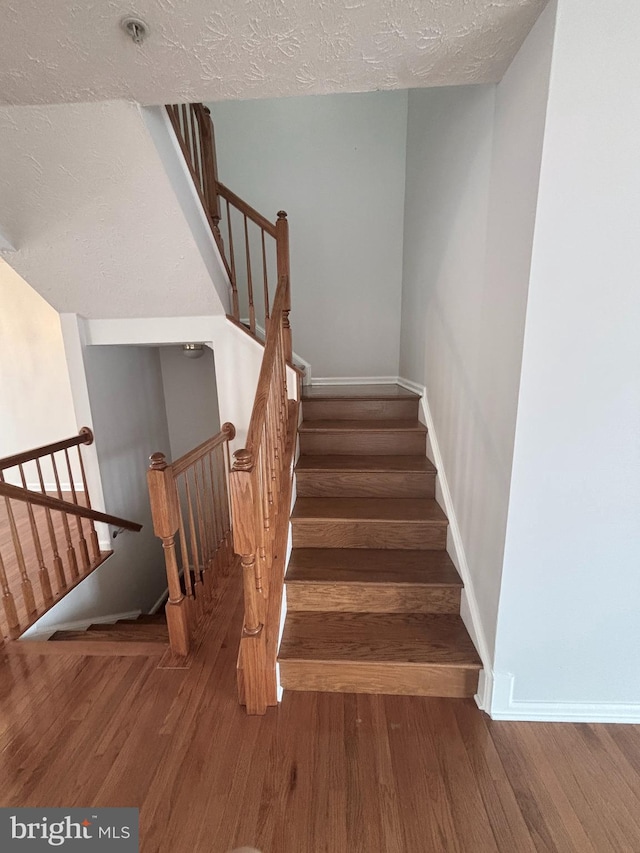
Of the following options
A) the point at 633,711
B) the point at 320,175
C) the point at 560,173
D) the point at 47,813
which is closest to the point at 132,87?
the point at 560,173

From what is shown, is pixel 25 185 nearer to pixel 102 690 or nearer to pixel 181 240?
pixel 181 240

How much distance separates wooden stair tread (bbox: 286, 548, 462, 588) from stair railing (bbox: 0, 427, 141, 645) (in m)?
1.50

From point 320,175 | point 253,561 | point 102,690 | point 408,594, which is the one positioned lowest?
point 102,690

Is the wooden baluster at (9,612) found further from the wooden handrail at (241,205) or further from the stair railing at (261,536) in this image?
the wooden handrail at (241,205)

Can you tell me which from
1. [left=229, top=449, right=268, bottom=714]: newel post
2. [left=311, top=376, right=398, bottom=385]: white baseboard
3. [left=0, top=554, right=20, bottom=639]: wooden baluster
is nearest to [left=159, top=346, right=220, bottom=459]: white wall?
[left=311, top=376, right=398, bottom=385]: white baseboard

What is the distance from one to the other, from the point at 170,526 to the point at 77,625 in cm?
151

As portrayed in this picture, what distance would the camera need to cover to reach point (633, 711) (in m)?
1.51

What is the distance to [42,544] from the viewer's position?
298 centimetres

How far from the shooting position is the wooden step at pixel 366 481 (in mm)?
2303

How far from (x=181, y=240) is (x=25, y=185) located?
2.35 feet

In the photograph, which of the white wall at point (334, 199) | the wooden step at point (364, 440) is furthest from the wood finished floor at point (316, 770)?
the white wall at point (334, 199)

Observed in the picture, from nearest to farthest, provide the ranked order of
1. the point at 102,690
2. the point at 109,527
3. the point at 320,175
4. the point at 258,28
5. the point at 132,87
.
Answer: the point at 258,28 < the point at 132,87 < the point at 102,690 < the point at 109,527 < the point at 320,175

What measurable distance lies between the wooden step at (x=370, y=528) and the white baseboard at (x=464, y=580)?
83 millimetres

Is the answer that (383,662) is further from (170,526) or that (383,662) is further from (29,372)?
(29,372)
